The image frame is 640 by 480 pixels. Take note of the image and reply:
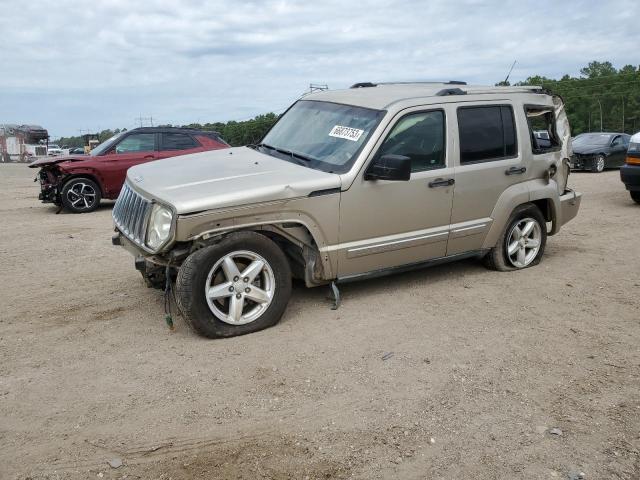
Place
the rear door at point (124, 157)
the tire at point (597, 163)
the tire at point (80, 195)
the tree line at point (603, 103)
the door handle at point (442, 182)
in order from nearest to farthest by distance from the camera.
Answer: the door handle at point (442, 182) → the tire at point (80, 195) → the rear door at point (124, 157) → the tire at point (597, 163) → the tree line at point (603, 103)

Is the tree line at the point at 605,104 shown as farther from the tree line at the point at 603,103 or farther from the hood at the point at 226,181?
the hood at the point at 226,181

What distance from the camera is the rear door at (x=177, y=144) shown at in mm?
12586

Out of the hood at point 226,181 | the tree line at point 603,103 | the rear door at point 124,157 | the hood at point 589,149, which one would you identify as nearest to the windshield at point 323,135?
the hood at point 226,181

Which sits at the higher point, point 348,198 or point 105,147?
point 105,147

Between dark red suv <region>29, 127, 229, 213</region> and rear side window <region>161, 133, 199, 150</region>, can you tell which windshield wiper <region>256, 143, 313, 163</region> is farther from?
rear side window <region>161, 133, 199, 150</region>

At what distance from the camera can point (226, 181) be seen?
4672 millimetres

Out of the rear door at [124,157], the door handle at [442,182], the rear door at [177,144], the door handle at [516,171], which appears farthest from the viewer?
the rear door at [177,144]

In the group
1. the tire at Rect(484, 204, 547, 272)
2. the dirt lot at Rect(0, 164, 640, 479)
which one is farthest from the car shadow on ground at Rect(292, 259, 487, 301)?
the tire at Rect(484, 204, 547, 272)

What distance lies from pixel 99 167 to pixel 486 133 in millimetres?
8438

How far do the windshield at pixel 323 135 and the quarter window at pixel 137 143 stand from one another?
6920mm

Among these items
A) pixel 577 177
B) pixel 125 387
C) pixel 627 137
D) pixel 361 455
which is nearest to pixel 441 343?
pixel 361 455

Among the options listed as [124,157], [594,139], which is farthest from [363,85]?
[594,139]

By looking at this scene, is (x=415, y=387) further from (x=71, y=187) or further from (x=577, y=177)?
(x=577, y=177)

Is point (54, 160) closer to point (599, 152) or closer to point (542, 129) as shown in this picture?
point (542, 129)
